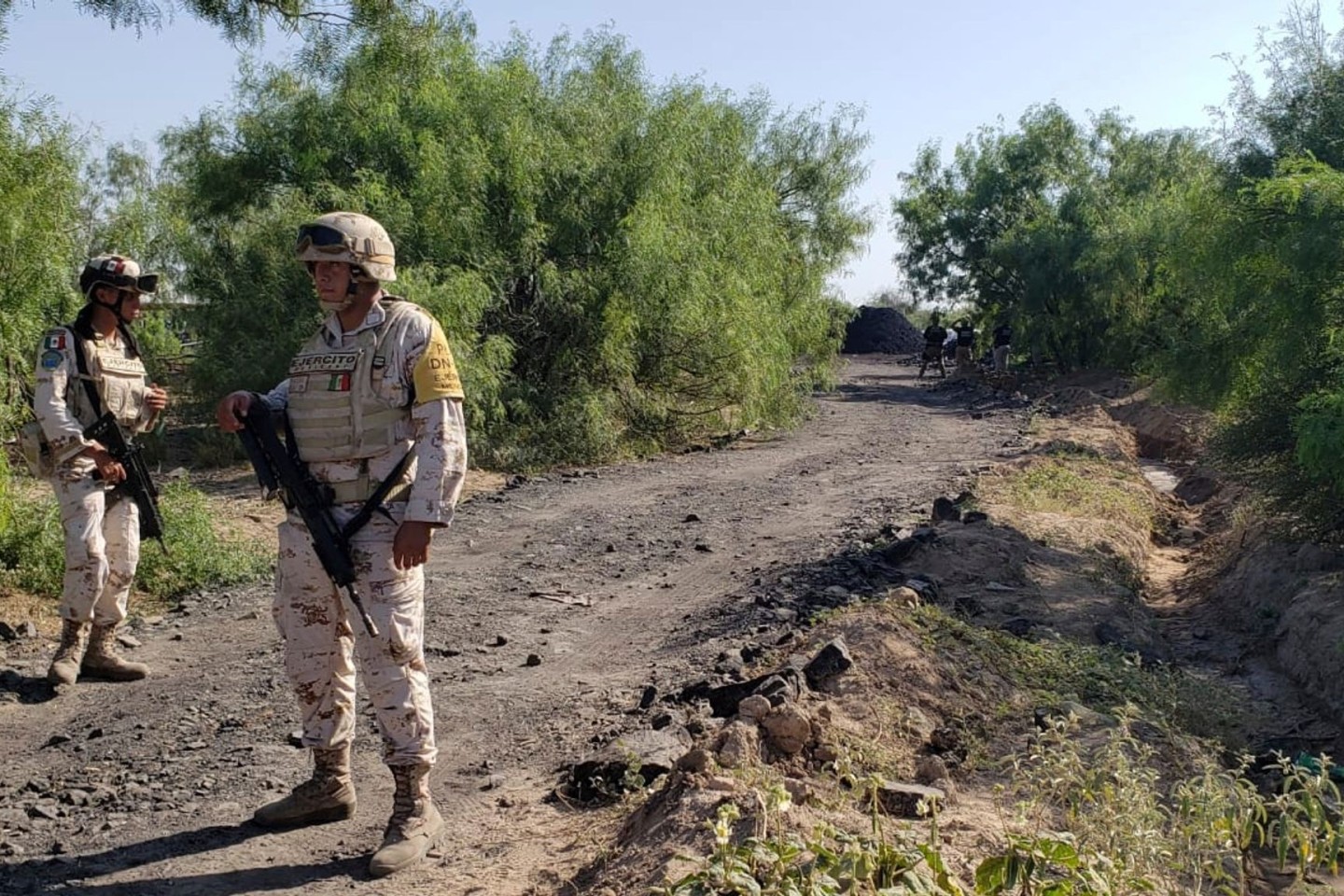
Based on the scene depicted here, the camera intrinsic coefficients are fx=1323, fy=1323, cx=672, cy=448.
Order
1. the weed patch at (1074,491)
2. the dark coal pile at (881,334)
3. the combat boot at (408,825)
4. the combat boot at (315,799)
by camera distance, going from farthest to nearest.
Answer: the dark coal pile at (881,334) < the weed patch at (1074,491) < the combat boot at (315,799) < the combat boot at (408,825)

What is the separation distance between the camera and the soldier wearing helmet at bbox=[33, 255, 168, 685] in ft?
18.6

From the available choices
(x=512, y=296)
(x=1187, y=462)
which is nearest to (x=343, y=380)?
(x=512, y=296)

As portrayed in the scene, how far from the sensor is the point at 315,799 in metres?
4.26

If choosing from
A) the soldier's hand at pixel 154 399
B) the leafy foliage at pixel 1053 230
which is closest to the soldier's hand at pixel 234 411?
the soldier's hand at pixel 154 399

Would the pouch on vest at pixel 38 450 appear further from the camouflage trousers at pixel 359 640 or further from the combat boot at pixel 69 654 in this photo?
the camouflage trousers at pixel 359 640

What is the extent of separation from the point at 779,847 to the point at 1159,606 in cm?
720

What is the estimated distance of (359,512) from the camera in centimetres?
407

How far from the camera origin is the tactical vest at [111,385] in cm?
579

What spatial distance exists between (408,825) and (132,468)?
2.67 meters

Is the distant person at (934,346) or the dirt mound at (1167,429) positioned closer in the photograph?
the dirt mound at (1167,429)

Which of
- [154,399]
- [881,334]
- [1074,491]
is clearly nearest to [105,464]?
[154,399]

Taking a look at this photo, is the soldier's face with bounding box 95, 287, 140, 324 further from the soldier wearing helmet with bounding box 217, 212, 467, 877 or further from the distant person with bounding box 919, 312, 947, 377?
the distant person with bounding box 919, 312, 947, 377

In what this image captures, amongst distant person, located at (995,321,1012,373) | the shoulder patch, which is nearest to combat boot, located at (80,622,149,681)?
the shoulder patch

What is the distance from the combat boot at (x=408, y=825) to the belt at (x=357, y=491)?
82 centimetres
